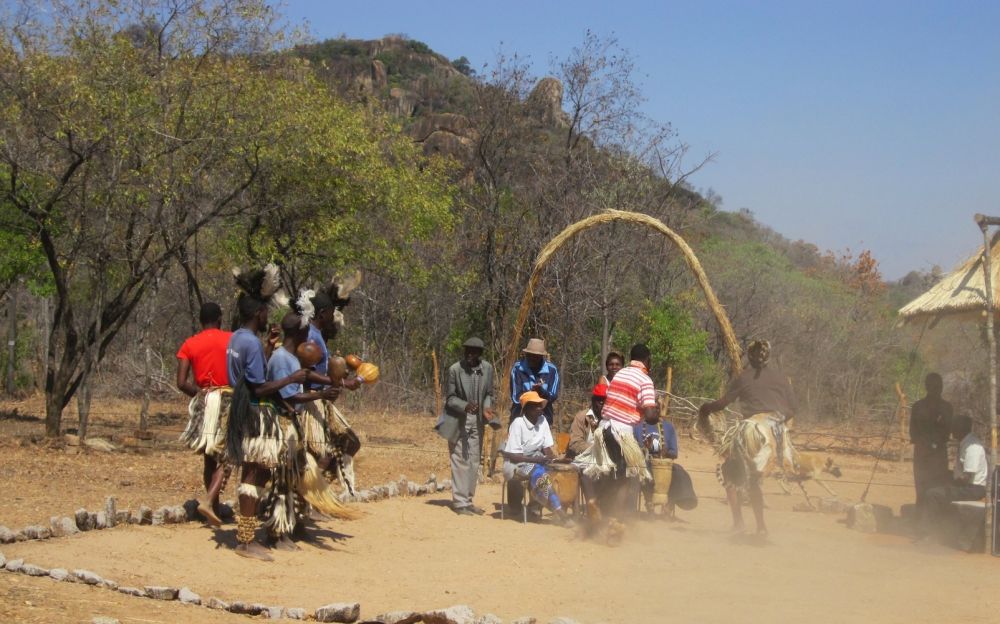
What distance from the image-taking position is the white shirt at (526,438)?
10.5 meters

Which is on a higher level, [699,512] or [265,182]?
[265,182]

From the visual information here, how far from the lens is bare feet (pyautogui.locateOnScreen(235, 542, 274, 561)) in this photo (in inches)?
317

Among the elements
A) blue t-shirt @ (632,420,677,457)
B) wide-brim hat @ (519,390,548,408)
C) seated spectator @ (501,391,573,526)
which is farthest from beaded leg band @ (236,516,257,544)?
blue t-shirt @ (632,420,677,457)

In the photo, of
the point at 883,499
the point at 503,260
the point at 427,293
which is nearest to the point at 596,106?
the point at 503,260

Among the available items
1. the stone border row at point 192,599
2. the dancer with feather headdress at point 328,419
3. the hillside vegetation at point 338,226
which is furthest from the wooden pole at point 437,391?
the stone border row at point 192,599

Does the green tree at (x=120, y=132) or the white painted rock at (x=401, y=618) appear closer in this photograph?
the white painted rock at (x=401, y=618)

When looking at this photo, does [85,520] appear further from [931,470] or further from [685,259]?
[931,470]

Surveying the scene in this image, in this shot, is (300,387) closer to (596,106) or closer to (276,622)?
(276,622)

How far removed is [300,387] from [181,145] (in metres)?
7.72

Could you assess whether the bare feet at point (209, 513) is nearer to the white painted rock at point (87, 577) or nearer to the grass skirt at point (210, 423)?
the grass skirt at point (210, 423)

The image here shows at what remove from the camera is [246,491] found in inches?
316

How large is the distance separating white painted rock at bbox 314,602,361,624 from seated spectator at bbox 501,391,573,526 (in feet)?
13.9

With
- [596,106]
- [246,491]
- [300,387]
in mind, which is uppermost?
[596,106]

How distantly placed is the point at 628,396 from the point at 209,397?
144 inches
